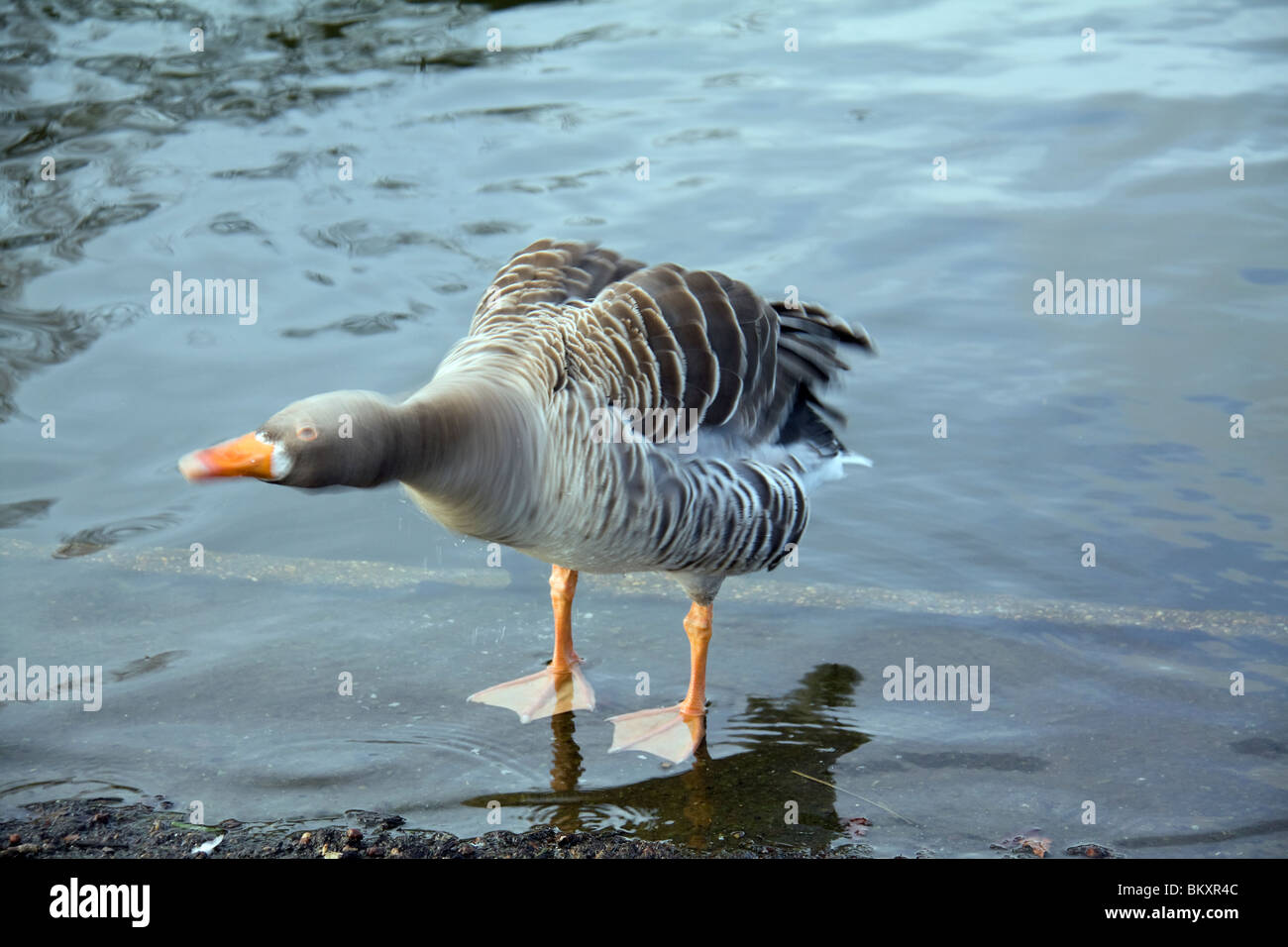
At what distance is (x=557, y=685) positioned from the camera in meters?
5.38

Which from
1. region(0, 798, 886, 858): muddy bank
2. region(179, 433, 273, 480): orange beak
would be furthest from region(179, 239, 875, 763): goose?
region(0, 798, 886, 858): muddy bank

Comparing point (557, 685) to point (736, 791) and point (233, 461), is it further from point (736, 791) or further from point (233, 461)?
point (233, 461)

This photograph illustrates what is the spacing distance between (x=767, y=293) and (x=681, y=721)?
4.50m

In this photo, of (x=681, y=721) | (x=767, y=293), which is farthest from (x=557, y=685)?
(x=767, y=293)

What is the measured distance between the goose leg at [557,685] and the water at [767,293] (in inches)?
3.5

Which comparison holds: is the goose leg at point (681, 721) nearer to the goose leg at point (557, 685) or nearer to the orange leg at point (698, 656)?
the orange leg at point (698, 656)

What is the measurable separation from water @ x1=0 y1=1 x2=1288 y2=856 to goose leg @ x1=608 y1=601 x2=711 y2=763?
0.08 meters

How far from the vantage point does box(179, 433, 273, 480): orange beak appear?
3492 millimetres

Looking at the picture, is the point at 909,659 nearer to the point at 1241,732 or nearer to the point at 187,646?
the point at 1241,732

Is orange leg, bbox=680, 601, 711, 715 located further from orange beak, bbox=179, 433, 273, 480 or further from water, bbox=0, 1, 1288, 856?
orange beak, bbox=179, 433, 273, 480

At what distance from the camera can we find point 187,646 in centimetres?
556

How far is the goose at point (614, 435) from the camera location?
165 inches

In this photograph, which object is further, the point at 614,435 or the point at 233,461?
the point at 614,435
